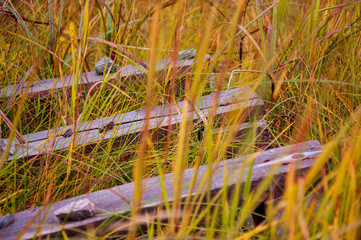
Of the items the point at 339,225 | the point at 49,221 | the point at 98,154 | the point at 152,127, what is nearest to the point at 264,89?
the point at 152,127

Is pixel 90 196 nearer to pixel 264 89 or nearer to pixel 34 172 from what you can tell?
pixel 34 172

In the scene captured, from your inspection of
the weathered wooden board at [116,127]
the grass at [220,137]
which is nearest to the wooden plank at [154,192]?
the grass at [220,137]

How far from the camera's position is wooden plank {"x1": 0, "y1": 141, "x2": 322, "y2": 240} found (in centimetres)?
110

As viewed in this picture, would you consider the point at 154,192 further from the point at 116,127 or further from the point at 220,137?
the point at 116,127

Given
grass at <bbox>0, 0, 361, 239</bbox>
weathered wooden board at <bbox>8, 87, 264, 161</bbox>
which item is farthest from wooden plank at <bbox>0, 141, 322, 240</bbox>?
weathered wooden board at <bbox>8, 87, 264, 161</bbox>

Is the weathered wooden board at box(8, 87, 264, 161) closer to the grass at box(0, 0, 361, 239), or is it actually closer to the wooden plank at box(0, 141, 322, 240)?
the grass at box(0, 0, 361, 239)

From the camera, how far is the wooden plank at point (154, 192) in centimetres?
110

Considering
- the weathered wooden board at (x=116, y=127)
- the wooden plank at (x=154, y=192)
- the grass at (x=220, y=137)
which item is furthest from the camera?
the weathered wooden board at (x=116, y=127)

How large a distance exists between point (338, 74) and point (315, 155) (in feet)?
3.92

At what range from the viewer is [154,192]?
1.20 m

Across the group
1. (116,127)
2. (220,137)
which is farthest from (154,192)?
(116,127)

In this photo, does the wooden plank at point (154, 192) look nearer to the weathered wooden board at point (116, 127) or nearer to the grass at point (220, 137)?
the grass at point (220, 137)

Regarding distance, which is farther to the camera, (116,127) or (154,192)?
(116,127)

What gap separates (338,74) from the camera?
2250 mm
